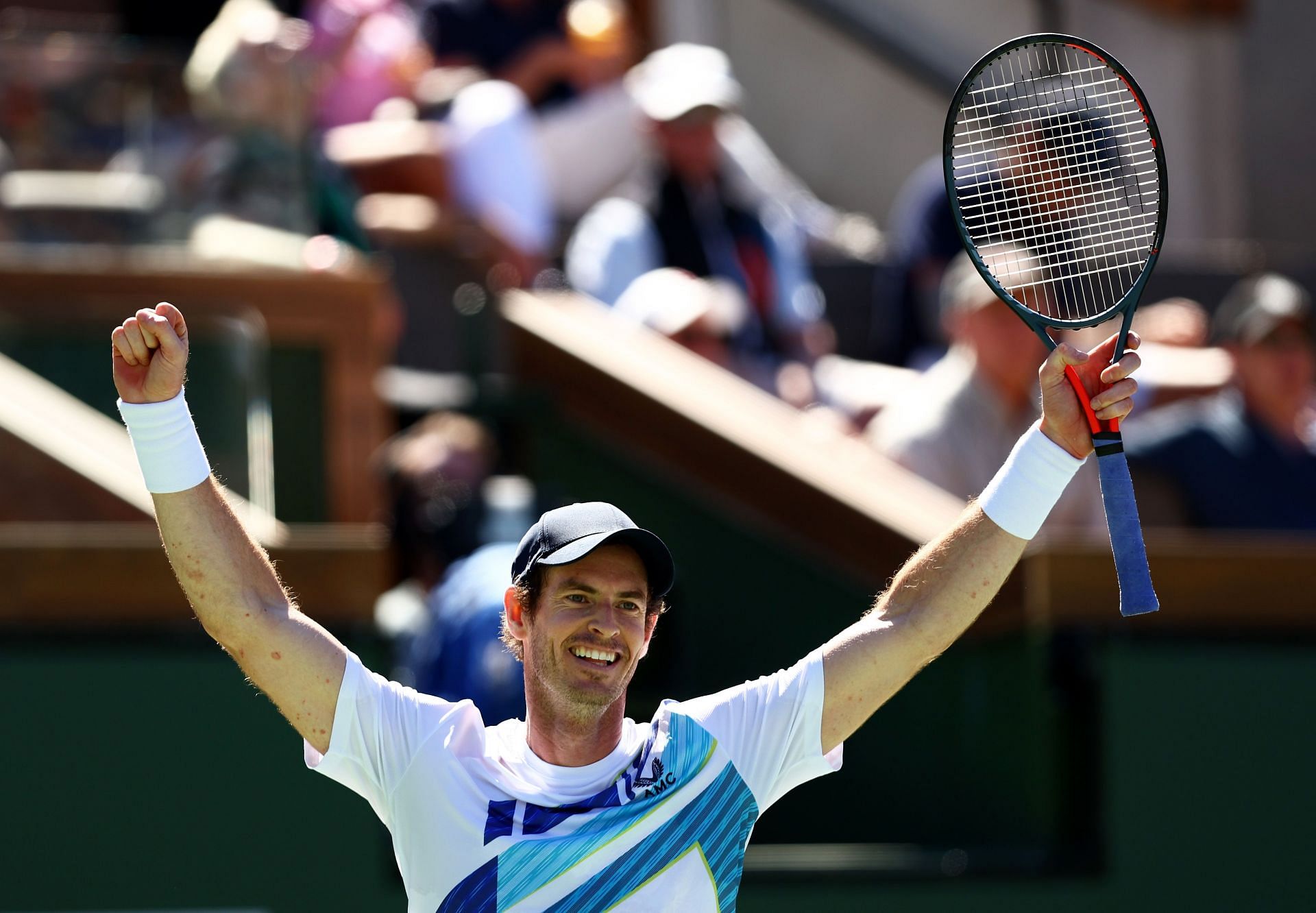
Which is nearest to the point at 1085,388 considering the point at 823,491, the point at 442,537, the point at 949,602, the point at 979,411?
the point at 949,602

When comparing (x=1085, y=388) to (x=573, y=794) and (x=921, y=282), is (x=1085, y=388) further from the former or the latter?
(x=921, y=282)

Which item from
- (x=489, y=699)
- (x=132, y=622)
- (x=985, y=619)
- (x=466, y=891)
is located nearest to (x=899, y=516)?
(x=985, y=619)

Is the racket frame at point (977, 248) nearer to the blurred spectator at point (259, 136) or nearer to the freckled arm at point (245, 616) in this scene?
the freckled arm at point (245, 616)

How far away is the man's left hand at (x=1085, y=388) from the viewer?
3393mm

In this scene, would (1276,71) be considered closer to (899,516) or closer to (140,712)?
(899,516)

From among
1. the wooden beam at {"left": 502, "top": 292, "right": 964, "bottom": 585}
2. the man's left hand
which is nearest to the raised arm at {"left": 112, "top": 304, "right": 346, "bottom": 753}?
the man's left hand

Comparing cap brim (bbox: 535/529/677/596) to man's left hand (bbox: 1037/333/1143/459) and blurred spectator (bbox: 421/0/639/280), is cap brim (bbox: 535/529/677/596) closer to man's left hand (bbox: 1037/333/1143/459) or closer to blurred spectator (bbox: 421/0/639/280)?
man's left hand (bbox: 1037/333/1143/459)

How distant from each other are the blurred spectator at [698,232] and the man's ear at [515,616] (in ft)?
15.1

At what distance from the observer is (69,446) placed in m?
6.52

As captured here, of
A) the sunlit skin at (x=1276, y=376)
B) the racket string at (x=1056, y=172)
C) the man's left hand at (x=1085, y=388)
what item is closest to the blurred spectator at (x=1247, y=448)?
the sunlit skin at (x=1276, y=376)

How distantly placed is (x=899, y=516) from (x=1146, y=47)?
19.3 ft

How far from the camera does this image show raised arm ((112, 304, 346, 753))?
3.28m

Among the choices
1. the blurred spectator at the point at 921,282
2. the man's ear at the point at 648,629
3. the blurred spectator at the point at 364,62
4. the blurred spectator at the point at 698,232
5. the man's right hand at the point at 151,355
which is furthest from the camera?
the blurred spectator at the point at 364,62

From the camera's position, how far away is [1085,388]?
343cm
